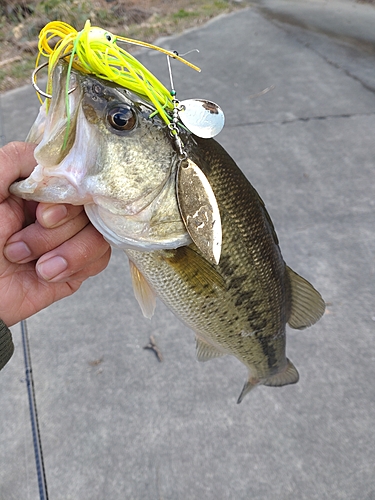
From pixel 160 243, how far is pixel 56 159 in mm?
A: 329

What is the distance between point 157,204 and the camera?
1098 millimetres

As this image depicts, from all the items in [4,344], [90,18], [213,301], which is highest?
[213,301]

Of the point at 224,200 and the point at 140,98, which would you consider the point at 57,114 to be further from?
the point at 224,200

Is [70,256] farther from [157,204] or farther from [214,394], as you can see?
[214,394]

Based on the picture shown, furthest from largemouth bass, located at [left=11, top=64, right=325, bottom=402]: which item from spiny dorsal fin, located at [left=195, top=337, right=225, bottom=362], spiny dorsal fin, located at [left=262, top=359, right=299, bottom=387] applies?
spiny dorsal fin, located at [left=262, top=359, right=299, bottom=387]

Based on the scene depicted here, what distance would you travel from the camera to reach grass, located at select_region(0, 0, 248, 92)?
21.2ft

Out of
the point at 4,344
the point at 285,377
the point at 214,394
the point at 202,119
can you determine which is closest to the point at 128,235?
the point at 202,119

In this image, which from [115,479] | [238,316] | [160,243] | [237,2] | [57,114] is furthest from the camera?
[237,2]

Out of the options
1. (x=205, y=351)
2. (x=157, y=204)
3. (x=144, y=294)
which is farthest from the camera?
(x=205, y=351)

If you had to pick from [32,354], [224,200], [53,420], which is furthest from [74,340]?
[224,200]

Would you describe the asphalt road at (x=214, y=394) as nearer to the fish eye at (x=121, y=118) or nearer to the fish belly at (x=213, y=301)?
the fish belly at (x=213, y=301)

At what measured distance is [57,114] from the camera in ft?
3.20

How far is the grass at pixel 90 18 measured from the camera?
21.2ft

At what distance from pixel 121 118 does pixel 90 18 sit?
7.00 m
